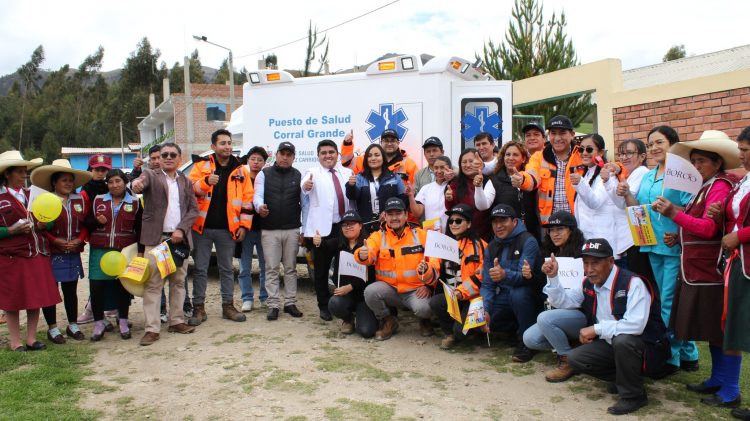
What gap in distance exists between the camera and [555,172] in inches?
217

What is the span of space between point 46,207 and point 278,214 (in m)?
2.18

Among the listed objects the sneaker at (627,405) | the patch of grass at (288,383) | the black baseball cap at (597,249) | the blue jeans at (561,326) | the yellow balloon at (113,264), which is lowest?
the sneaker at (627,405)

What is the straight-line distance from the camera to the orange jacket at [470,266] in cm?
545

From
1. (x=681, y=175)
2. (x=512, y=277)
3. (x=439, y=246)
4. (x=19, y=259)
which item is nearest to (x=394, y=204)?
(x=439, y=246)

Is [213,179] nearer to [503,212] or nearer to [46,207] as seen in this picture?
[46,207]

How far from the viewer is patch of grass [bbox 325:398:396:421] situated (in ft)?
12.9

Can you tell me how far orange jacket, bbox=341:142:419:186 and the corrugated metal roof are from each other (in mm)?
12992

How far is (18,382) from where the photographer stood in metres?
4.68

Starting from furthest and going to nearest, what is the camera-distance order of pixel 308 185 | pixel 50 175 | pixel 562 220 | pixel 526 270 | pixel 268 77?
pixel 268 77, pixel 308 185, pixel 50 175, pixel 526 270, pixel 562 220

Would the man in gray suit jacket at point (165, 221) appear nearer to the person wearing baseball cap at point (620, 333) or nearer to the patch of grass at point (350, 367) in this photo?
the patch of grass at point (350, 367)

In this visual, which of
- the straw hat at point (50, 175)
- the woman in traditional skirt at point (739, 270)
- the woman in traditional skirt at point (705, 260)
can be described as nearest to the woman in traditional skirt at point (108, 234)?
the straw hat at point (50, 175)

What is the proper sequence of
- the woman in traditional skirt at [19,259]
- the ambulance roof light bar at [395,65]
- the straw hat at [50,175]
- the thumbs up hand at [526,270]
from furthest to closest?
the ambulance roof light bar at [395,65], the straw hat at [50,175], the woman in traditional skirt at [19,259], the thumbs up hand at [526,270]

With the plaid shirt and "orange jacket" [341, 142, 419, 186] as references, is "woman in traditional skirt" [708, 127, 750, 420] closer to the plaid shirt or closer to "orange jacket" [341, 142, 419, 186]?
the plaid shirt

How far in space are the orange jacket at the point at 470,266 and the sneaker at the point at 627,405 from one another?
5.54 feet
